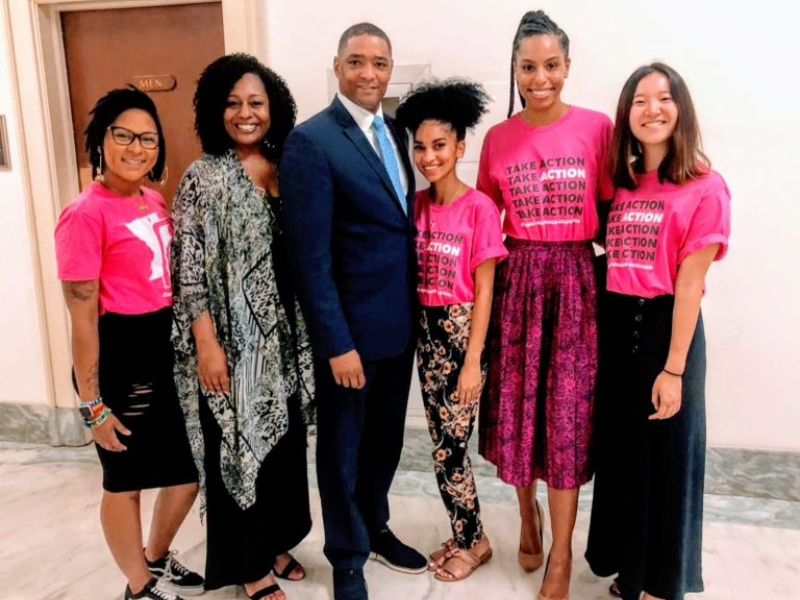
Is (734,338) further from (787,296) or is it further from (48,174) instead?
(48,174)

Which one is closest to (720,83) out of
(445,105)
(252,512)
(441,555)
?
(445,105)

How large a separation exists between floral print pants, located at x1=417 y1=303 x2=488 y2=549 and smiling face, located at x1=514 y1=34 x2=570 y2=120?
573 millimetres

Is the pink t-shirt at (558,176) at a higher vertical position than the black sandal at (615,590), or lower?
higher

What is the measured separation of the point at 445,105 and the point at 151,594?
1.61 metres

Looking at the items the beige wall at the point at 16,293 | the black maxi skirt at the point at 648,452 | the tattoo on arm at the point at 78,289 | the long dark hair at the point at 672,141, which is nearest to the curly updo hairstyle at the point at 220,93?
the tattoo on arm at the point at 78,289

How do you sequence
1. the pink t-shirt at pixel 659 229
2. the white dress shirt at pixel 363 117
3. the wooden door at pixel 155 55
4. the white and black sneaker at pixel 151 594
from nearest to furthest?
1. the pink t-shirt at pixel 659 229
2. the white dress shirt at pixel 363 117
3. the white and black sneaker at pixel 151 594
4. the wooden door at pixel 155 55

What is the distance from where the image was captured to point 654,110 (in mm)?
1479

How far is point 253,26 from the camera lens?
7.86ft

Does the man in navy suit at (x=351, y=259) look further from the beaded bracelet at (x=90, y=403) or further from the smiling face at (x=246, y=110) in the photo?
the beaded bracelet at (x=90, y=403)

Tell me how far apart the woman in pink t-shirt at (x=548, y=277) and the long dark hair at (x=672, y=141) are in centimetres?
9

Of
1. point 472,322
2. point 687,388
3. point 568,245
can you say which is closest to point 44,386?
point 472,322

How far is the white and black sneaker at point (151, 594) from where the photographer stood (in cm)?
179

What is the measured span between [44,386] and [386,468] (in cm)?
188

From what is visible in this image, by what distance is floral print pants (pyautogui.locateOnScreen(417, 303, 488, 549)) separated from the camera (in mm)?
1734
